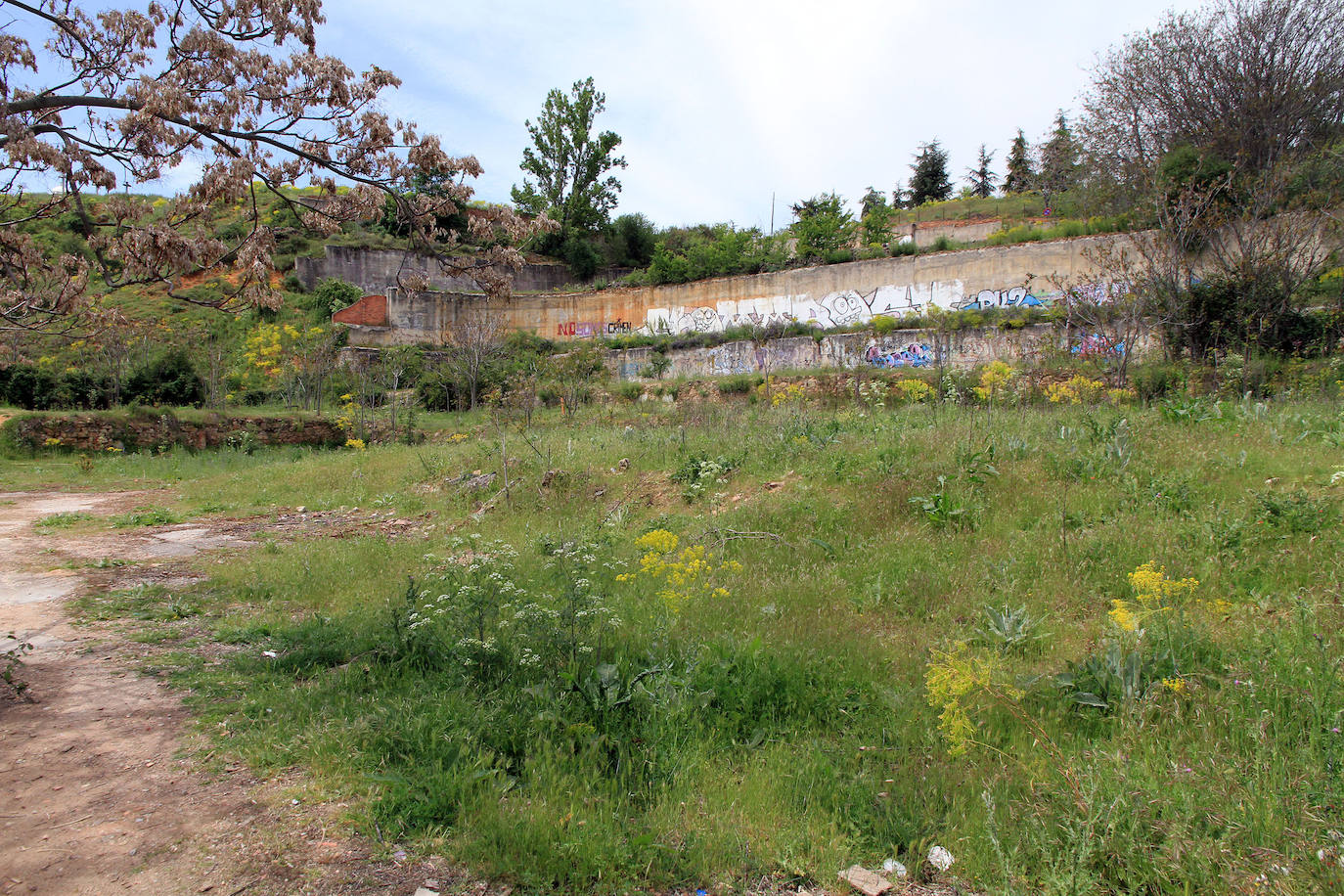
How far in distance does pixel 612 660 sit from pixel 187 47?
4011mm

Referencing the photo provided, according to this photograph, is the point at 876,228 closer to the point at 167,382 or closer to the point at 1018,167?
the point at 1018,167

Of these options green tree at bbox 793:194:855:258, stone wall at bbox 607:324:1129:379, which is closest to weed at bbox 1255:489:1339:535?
stone wall at bbox 607:324:1129:379

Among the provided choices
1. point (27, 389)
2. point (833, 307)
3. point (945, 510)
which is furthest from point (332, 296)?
point (945, 510)

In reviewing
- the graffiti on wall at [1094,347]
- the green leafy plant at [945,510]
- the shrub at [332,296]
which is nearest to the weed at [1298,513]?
the green leafy plant at [945,510]

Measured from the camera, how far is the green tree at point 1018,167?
42.3 m

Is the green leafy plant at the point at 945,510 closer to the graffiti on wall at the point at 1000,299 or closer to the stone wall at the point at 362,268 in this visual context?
the graffiti on wall at the point at 1000,299

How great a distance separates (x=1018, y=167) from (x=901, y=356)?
29386 millimetres

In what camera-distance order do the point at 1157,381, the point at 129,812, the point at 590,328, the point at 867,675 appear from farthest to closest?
the point at 590,328 → the point at 1157,381 → the point at 867,675 → the point at 129,812

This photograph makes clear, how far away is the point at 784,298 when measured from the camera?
30172mm

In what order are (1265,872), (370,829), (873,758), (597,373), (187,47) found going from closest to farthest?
1. (1265,872)
2. (370,829)
3. (873,758)
4. (187,47)
5. (597,373)

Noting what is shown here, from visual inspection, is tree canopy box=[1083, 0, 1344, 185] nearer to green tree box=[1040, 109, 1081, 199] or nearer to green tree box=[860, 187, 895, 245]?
green tree box=[1040, 109, 1081, 199]

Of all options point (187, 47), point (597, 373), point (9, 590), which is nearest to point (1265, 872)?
point (187, 47)

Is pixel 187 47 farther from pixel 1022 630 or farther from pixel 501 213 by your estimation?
pixel 1022 630

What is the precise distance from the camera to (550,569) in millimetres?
5660
